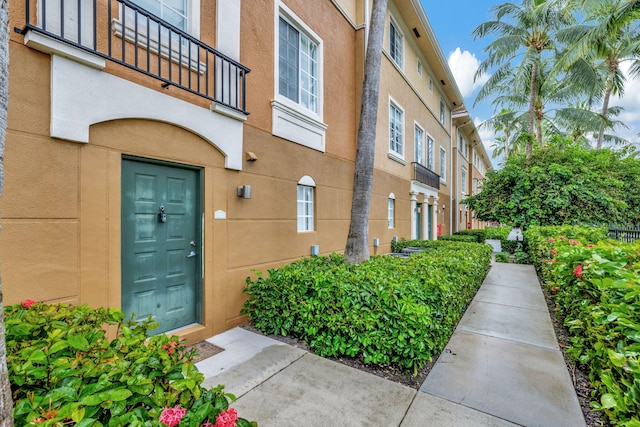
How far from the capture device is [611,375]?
2139mm

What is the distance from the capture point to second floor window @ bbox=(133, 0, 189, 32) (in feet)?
12.5

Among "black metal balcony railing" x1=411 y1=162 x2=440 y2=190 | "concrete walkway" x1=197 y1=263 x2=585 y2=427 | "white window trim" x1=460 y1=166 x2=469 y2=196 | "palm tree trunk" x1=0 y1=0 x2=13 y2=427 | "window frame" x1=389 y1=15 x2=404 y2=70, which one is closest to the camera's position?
"palm tree trunk" x1=0 y1=0 x2=13 y2=427

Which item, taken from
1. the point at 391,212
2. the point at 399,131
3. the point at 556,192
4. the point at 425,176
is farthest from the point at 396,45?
the point at 556,192

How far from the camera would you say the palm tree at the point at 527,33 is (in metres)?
13.5

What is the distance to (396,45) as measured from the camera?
10734 mm

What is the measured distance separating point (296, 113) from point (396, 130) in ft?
19.5

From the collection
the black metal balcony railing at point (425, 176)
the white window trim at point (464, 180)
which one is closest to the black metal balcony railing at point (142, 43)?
the black metal balcony railing at point (425, 176)

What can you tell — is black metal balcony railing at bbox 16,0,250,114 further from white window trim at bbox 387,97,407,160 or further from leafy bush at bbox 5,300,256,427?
white window trim at bbox 387,97,407,160

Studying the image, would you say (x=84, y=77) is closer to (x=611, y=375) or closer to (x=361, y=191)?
(x=361, y=191)

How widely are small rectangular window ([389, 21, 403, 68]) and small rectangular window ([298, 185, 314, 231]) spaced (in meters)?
6.66

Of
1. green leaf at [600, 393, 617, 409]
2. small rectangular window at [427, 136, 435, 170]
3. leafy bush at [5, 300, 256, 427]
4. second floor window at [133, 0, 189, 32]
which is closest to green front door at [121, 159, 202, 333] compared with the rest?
leafy bush at [5, 300, 256, 427]

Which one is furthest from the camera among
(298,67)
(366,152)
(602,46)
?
(602,46)

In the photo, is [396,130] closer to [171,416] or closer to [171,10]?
[171,10]

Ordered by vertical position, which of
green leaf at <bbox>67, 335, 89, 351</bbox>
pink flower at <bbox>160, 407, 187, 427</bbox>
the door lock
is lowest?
pink flower at <bbox>160, 407, 187, 427</bbox>
